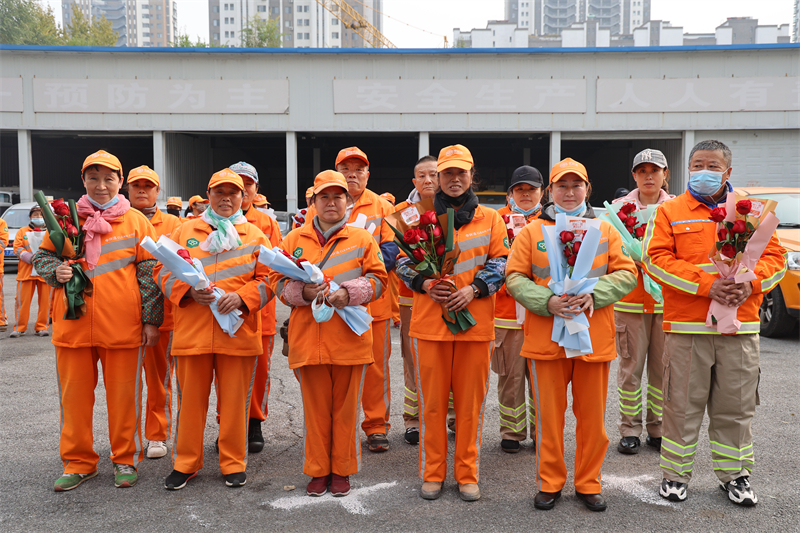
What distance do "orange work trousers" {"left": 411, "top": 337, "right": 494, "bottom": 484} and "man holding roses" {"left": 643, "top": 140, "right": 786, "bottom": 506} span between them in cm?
117

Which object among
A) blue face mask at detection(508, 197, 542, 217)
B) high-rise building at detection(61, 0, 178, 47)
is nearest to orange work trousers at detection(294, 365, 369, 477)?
blue face mask at detection(508, 197, 542, 217)

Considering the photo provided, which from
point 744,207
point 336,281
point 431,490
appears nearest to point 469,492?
point 431,490

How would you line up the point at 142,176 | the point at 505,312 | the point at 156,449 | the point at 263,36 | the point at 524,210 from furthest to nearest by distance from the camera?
the point at 263,36
the point at 524,210
the point at 142,176
the point at 505,312
the point at 156,449

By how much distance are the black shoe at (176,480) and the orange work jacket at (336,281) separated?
3.32 ft

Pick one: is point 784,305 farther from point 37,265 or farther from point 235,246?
point 37,265

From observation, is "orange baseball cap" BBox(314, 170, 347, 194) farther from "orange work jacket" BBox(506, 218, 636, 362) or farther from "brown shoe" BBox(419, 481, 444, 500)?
"brown shoe" BBox(419, 481, 444, 500)

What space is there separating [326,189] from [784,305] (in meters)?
7.18

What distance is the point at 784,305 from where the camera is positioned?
8102 millimetres

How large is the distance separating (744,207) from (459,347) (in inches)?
72.1

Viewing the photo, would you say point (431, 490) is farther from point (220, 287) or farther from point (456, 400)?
point (220, 287)

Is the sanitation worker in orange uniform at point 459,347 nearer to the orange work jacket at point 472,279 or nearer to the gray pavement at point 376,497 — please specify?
the orange work jacket at point 472,279

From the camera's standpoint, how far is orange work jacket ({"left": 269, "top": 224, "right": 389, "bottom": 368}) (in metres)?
3.74

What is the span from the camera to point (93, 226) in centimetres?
387

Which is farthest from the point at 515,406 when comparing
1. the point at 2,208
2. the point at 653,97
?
the point at 2,208
